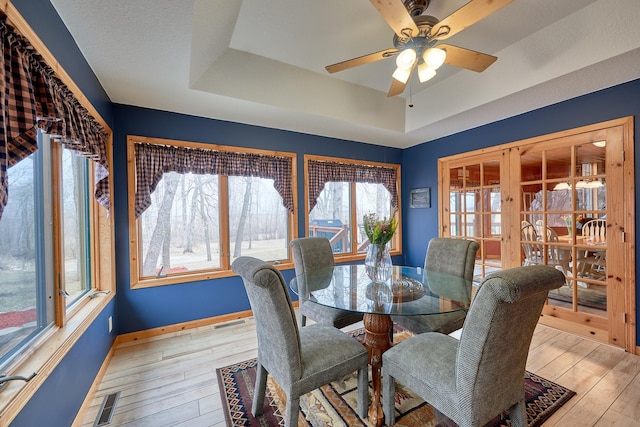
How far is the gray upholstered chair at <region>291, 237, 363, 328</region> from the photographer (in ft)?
7.07

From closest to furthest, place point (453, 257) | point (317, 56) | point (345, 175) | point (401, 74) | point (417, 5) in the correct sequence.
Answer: point (417, 5) < point (401, 74) < point (453, 257) < point (317, 56) < point (345, 175)

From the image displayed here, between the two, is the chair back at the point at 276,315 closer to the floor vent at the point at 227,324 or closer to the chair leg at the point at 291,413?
the chair leg at the point at 291,413

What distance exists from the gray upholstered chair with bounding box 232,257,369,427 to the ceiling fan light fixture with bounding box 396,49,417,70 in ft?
5.10

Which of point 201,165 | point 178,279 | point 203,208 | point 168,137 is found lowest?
point 178,279

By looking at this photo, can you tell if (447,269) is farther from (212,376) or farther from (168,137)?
(168,137)

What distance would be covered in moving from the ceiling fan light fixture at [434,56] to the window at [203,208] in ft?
6.97

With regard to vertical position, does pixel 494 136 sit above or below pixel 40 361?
above

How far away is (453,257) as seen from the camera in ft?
7.84

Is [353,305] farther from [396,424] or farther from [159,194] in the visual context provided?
[159,194]

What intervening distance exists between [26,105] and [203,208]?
82.5 inches

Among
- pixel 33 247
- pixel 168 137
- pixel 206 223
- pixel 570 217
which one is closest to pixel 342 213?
pixel 206 223

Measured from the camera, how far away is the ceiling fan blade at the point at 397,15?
1410 millimetres

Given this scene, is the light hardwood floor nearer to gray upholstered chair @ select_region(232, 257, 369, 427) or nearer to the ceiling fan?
gray upholstered chair @ select_region(232, 257, 369, 427)

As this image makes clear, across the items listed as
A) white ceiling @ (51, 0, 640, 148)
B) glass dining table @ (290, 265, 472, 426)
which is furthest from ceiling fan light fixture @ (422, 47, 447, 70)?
glass dining table @ (290, 265, 472, 426)
